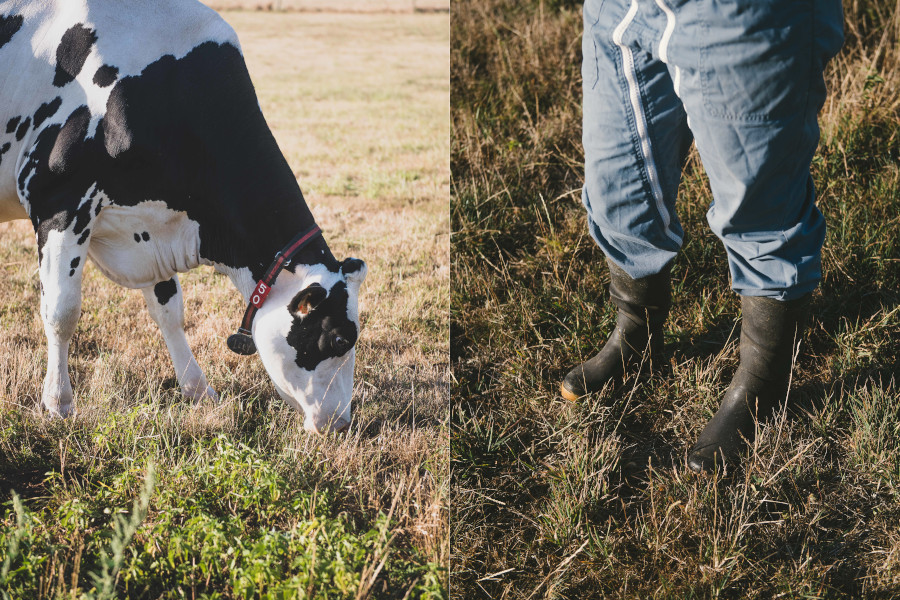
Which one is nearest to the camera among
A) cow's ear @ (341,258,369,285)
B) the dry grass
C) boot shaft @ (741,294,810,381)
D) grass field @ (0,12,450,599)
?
grass field @ (0,12,450,599)

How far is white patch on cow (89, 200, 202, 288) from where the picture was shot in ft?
8.59

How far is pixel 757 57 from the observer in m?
1.87

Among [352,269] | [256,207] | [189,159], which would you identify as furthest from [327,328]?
[189,159]

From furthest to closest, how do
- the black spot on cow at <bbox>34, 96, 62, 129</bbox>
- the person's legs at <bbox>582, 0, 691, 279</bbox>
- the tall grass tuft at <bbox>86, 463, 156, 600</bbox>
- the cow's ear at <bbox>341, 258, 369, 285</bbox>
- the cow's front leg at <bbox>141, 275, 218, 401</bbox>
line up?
the cow's front leg at <bbox>141, 275, 218, 401</bbox>
the black spot on cow at <bbox>34, 96, 62, 129</bbox>
the cow's ear at <bbox>341, 258, 369, 285</bbox>
the person's legs at <bbox>582, 0, 691, 279</bbox>
the tall grass tuft at <bbox>86, 463, 156, 600</bbox>

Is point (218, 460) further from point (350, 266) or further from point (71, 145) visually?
point (71, 145)

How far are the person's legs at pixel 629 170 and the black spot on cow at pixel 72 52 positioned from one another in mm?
1712

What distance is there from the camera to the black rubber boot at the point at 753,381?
235 centimetres

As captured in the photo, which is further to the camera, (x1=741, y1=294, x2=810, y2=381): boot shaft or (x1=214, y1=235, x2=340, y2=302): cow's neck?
(x1=214, y1=235, x2=340, y2=302): cow's neck

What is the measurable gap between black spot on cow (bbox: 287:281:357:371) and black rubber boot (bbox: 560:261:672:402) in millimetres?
814

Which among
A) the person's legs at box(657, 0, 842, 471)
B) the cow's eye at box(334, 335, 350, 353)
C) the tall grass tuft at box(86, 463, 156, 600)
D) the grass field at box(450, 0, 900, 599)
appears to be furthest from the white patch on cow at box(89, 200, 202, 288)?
the person's legs at box(657, 0, 842, 471)

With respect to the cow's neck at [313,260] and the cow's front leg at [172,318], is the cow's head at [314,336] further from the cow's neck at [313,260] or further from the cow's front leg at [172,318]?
the cow's front leg at [172,318]

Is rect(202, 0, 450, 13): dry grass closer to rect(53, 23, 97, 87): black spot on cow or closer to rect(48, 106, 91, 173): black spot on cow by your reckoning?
rect(53, 23, 97, 87): black spot on cow

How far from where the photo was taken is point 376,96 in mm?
10477

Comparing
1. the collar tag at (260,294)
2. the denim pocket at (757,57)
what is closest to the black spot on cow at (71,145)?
the collar tag at (260,294)
